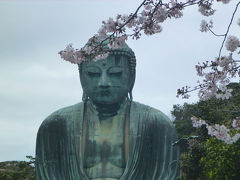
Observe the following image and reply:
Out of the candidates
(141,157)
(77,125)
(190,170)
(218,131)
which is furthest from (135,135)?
(190,170)

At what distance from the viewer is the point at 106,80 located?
31.5 ft

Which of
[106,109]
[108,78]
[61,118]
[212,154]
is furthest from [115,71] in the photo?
[212,154]

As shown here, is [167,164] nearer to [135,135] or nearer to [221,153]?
[135,135]

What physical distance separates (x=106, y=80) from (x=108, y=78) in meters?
0.07

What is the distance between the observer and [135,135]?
972 centimetres

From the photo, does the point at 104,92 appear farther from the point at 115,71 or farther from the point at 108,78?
the point at 115,71

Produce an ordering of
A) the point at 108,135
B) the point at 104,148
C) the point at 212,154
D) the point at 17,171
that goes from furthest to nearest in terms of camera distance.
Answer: the point at 17,171 → the point at 212,154 → the point at 108,135 → the point at 104,148

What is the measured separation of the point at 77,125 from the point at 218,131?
4.41m

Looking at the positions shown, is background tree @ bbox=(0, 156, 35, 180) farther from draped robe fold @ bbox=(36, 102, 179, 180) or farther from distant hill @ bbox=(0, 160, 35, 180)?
draped robe fold @ bbox=(36, 102, 179, 180)

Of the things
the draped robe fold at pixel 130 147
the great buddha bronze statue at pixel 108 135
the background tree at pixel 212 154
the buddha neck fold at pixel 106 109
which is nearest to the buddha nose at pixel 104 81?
the great buddha bronze statue at pixel 108 135

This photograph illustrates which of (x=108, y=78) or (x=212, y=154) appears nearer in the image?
(x=108, y=78)

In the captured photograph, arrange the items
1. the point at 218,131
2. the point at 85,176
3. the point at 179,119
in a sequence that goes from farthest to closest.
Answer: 1. the point at 179,119
2. the point at 85,176
3. the point at 218,131

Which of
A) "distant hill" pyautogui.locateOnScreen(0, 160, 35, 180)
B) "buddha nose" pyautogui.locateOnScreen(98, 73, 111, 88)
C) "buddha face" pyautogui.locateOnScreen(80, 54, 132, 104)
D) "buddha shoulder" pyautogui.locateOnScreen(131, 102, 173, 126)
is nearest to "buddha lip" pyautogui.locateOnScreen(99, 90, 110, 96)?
"buddha face" pyautogui.locateOnScreen(80, 54, 132, 104)

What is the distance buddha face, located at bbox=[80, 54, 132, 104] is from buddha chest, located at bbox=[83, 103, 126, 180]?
387 mm
